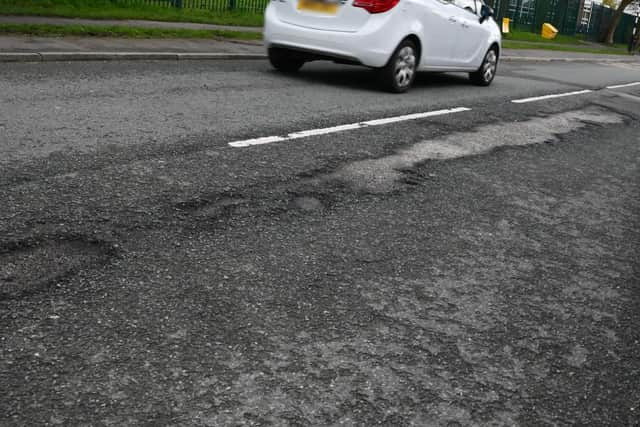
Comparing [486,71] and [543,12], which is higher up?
[543,12]

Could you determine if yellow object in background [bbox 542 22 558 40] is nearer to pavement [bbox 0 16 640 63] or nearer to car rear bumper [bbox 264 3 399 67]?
pavement [bbox 0 16 640 63]

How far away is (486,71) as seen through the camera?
12578 mm

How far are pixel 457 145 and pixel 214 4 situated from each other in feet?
51.9

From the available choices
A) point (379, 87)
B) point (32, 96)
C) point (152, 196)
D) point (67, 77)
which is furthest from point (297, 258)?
point (379, 87)

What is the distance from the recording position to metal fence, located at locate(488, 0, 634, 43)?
43562 millimetres

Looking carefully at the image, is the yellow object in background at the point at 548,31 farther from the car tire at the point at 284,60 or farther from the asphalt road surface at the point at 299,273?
the asphalt road surface at the point at 299,273

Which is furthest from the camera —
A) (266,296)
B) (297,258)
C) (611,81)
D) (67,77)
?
(611,81)

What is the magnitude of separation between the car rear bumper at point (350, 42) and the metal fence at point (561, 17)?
98.1 ft

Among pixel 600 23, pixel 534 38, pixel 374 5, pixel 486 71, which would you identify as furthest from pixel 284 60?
pixel 600 23

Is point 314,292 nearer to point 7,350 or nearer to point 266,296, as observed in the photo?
point 266,296

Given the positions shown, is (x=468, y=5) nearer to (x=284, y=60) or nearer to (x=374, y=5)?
(x=374, y=5)

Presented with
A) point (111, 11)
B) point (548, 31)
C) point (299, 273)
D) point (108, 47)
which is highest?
point (548, 31)

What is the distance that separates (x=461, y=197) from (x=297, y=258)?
1.95 m

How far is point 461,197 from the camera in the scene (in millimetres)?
5324
